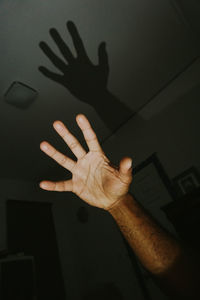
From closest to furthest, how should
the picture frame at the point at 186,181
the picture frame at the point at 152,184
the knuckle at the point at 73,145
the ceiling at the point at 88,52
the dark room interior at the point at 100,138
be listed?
the knuckle at the point at 73,145
the dark room interior at the point at 100,138
the ceiling at the point at 88,52
the picture frame at the point at 186,181
the picture frame at the point at 152,184

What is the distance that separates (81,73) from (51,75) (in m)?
0.35

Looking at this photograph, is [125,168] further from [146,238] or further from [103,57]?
[103,57]

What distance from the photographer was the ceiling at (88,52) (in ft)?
6.56

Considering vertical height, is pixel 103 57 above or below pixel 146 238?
above

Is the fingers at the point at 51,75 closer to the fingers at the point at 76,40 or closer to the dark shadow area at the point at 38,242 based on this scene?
the fingers at the point at 76,40

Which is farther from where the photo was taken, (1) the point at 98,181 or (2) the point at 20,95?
(2) the point at 20,95

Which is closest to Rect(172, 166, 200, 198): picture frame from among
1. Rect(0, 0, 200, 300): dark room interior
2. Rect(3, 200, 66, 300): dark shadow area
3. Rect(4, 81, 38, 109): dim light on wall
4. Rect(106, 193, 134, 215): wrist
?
Rect(0, 0, 200, 300): dark room interior

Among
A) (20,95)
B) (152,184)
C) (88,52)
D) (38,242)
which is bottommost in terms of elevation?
(38,242)

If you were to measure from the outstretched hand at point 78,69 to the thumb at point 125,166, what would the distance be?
1.70 metres

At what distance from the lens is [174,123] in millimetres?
3141

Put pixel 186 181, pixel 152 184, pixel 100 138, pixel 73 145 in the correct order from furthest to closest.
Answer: pixel 100 138 → pixel 152 184 → pixel 186 181 → pixel 73 145

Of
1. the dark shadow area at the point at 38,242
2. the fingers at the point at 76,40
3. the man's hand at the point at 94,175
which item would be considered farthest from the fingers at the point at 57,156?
the dark shadow area at the point at 38,242

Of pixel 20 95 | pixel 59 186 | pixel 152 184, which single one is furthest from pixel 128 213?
pixel 152 184

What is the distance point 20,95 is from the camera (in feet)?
8.34
